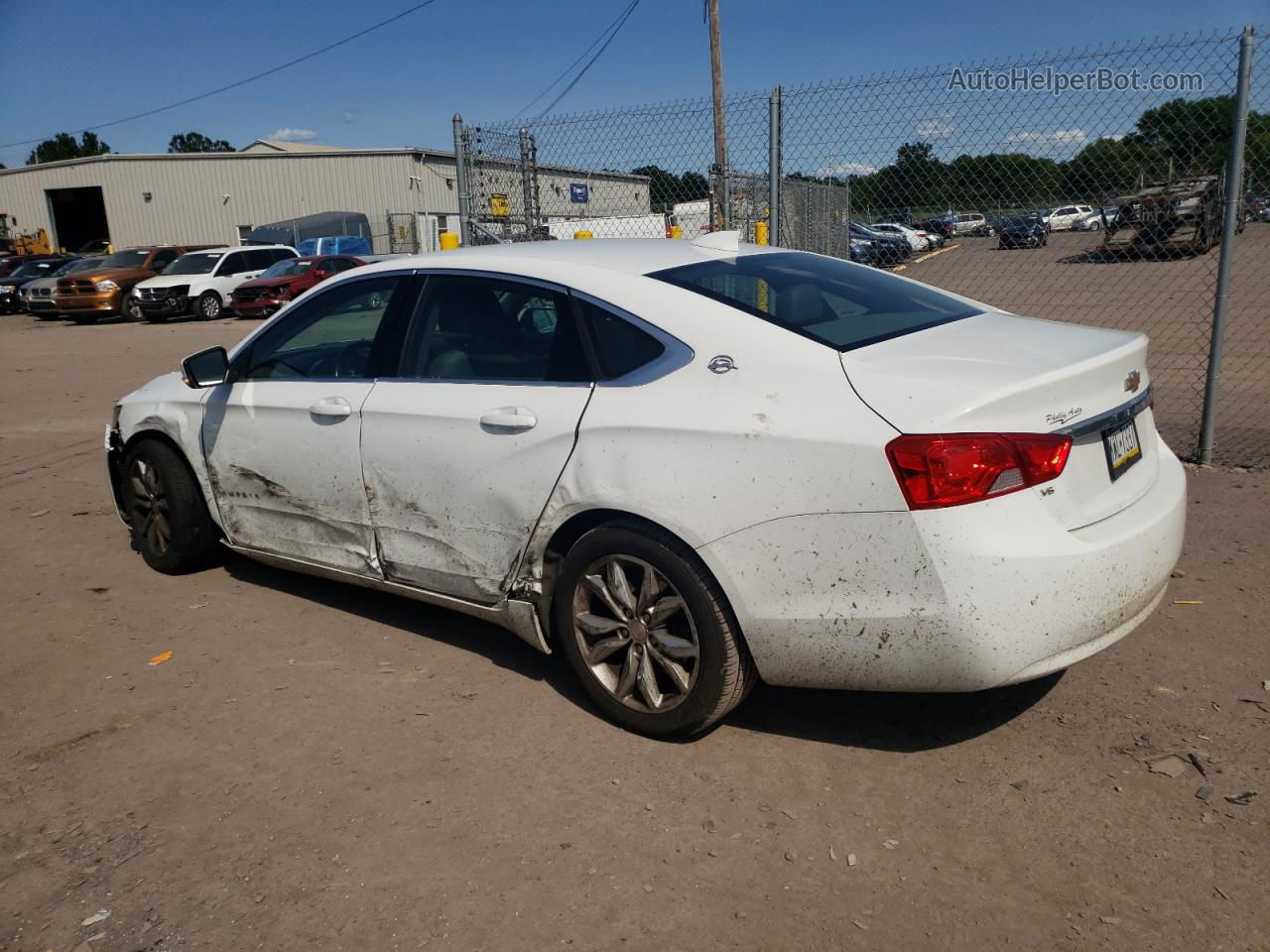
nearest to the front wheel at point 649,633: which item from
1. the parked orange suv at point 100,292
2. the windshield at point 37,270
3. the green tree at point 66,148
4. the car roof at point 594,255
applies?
the car roof at point 594,255

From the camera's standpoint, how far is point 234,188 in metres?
46.5

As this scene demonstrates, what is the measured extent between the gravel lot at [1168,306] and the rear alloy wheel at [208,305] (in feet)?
57.7

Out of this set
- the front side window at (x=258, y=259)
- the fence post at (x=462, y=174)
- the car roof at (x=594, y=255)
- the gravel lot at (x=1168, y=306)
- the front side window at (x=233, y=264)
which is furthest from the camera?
the front side window at (x=258, y=259)

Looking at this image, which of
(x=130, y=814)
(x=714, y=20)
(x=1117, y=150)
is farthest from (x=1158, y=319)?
(x=130, y=814)

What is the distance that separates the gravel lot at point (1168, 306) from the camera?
25.1 feet

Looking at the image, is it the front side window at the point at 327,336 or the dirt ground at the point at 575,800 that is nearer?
the dirt ground at the point at 575,800

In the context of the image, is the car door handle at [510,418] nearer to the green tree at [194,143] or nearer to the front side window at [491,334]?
the front side window at [491,334]

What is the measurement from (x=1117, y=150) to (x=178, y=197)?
48.9 metres

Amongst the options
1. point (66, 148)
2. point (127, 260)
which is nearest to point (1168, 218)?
point (127, 260)

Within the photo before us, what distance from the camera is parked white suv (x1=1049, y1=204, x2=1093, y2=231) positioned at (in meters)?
7.55

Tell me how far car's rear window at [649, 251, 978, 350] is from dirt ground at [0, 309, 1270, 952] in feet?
4.42

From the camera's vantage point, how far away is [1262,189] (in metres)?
7.18

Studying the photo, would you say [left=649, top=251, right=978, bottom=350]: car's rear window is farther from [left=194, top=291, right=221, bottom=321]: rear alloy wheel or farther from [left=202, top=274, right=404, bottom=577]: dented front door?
[left=194, top=291, right=221, bottom=321]: rear alloy wheel

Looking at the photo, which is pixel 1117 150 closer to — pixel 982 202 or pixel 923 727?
pixel 982 202
